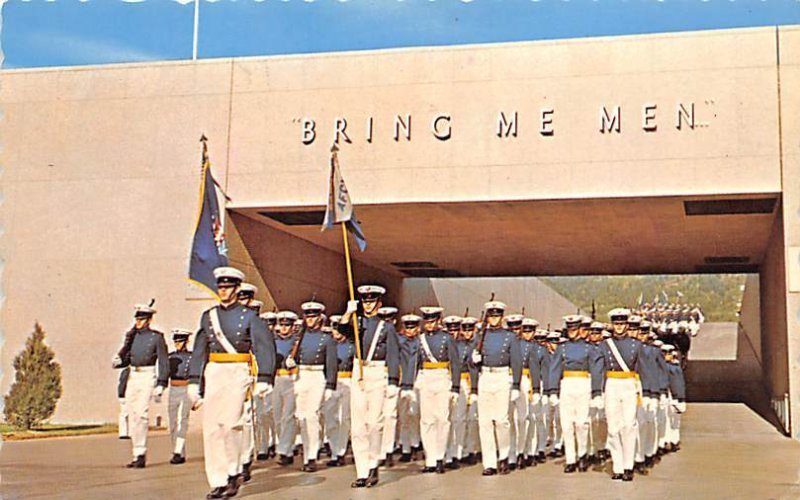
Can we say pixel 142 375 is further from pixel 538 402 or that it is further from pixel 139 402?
pixel 538 402

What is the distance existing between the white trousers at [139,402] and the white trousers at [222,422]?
273 cm

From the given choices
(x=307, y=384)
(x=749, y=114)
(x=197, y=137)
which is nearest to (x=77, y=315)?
(x=197, y=137)

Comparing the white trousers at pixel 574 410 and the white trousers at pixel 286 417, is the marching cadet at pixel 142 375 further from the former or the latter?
the white trousers at pixel 574 410

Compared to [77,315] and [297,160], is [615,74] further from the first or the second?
[77,315]

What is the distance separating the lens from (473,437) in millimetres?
11445

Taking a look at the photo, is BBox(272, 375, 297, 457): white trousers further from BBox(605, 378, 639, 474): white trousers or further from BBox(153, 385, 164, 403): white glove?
BBox(605, 378, 639, 474): white trousers

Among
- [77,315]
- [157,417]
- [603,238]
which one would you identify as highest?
[603,238]

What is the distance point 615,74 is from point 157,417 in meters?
9.43

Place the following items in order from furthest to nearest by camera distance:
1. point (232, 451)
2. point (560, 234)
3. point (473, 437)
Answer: point (560, 234)
point (473, 437)
point (232, 451)

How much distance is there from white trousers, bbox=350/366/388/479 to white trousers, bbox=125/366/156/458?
8.17ft

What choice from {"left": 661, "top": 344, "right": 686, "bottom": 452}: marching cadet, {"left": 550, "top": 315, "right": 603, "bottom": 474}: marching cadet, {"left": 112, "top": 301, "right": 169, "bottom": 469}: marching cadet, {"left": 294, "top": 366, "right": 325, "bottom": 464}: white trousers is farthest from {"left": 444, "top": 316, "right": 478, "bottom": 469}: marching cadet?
{"left": 112, "top": 301, "right": 169, "bottom": 469}: marching cadet

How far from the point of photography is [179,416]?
35.5 ft

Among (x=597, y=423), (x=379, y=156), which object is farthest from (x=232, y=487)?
(x=379, y=156)

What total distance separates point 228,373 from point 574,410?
4.22 metres
